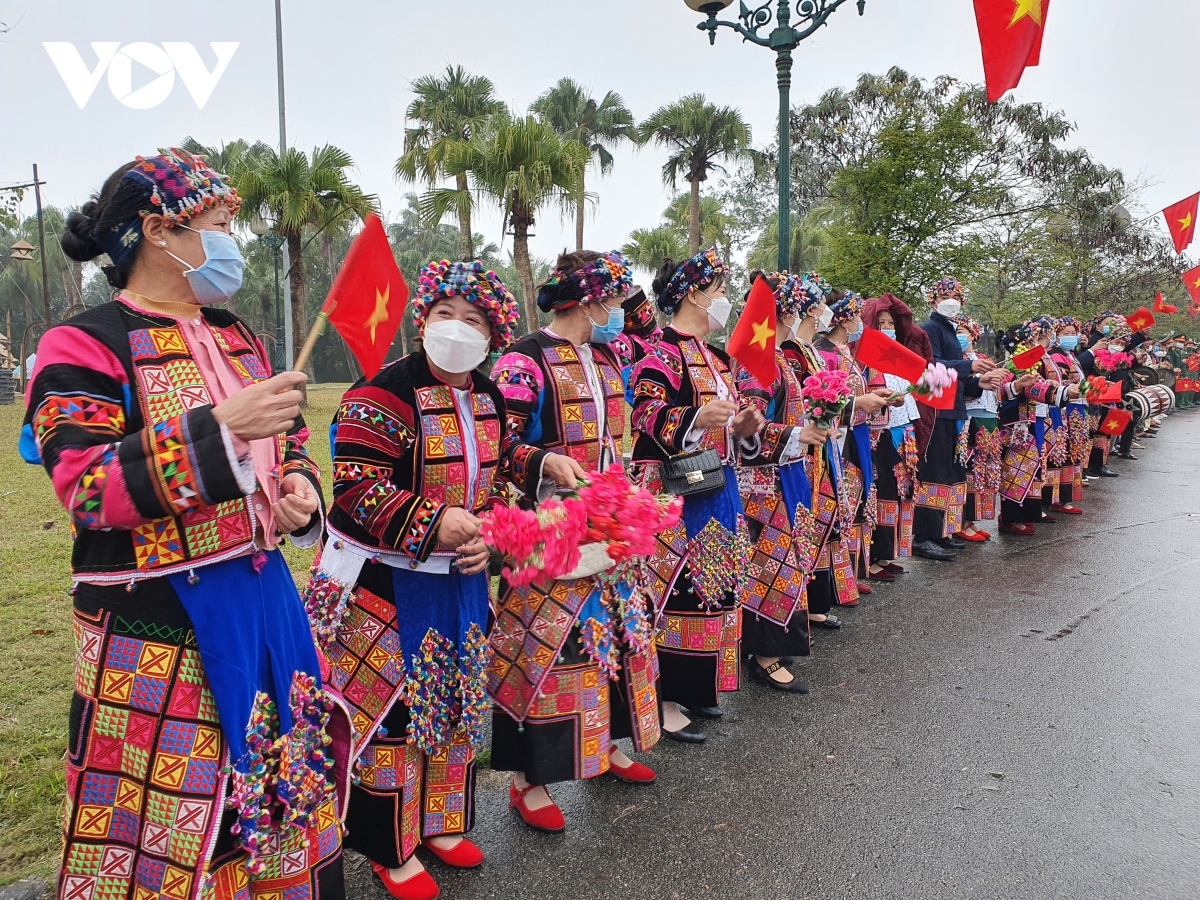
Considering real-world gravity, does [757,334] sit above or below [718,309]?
below

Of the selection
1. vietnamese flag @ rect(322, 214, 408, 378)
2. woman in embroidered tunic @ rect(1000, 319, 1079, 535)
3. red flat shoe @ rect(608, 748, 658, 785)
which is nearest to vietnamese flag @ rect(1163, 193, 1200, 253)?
woman in embroidered tunic @ rect(1000, 319, 1079, 535)

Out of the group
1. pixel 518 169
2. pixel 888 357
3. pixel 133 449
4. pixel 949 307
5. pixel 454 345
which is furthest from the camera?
pixel 518 169

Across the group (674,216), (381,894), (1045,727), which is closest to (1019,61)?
(1045,727)

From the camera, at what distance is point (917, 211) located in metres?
13.0

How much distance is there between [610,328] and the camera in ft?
11.0

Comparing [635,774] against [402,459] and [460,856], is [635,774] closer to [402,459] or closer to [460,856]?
[460,856]

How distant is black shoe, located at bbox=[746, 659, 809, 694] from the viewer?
4.40 meters

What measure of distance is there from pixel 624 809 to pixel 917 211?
12.1m

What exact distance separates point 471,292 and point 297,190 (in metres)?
14.4

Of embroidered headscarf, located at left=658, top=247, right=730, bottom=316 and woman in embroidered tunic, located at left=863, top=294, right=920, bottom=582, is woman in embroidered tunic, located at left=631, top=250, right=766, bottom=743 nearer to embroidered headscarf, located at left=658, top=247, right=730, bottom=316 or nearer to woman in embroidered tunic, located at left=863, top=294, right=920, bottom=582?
embroidered headscarf, located at left=658, top=247, right=730, bottom=316

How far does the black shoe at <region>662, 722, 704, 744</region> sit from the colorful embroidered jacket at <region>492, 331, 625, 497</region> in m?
1.43

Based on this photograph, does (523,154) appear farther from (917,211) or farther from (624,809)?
(624,809)

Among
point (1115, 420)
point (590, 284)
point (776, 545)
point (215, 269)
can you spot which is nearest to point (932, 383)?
point (776, 545)

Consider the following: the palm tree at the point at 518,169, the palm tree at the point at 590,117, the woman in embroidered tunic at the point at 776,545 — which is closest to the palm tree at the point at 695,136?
the palm tree at the point at 590,117
